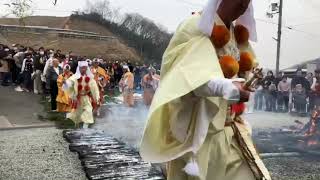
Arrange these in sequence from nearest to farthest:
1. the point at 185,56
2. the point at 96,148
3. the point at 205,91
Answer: the point at 205,91 < the point at 185,56 < the point at 96,148

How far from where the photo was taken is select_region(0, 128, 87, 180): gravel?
6.92 m

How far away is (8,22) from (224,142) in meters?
47.6

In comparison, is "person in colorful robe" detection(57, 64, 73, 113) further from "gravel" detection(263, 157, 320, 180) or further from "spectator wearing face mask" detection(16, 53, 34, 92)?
"gravel" detection(263, 157, 320, 180)

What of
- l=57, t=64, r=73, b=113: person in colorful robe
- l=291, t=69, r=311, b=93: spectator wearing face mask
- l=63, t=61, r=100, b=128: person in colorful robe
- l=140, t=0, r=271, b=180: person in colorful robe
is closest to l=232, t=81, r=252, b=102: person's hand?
l=140, t=0, r=271, b=180: person in colorful robe

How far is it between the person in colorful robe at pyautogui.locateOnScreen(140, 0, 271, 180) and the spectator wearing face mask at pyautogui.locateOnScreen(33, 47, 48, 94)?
1653 cm

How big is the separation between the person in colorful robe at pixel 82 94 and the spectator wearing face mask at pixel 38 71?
8019 mm

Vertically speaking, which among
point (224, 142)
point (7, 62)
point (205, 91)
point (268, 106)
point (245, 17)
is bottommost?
point (268, 106)

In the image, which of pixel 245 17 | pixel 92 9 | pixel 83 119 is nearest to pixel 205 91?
pixel 245 17

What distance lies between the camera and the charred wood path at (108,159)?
21.3ft

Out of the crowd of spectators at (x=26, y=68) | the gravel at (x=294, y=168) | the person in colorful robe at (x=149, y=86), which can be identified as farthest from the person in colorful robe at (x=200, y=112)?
the crowd of spectators at (x=26, y=68)

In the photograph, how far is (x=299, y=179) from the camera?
6.70 meters

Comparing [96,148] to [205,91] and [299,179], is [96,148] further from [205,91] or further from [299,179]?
[205,91]

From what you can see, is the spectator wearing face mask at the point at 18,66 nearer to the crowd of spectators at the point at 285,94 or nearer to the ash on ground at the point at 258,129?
the ash on ground at the point at 258,129

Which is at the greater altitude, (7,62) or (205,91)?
(205,91)
